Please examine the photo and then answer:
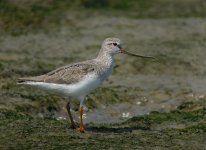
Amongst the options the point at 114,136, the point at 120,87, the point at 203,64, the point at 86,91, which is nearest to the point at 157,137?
the point at 114,136

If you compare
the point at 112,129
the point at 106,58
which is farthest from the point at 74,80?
the point at 112,129

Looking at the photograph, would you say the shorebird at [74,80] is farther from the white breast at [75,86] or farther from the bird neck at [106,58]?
the bird neck at [106,58]

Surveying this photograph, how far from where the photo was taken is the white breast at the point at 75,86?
35.3ft

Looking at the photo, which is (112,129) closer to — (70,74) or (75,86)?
(75,86)

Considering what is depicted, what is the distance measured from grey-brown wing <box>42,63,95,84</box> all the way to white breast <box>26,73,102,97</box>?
68 millimetres

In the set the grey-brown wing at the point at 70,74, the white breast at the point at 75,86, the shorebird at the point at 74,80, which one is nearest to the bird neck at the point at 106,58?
the shorebird at the point at 74,80

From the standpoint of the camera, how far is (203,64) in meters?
16.2

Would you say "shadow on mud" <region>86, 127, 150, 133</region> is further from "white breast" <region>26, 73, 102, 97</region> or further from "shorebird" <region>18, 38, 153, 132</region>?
"white breast" <region>26, 73, 102, 97</region>

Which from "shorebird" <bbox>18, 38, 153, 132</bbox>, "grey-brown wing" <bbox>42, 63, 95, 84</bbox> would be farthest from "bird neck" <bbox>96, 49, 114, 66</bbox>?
"grey-brown wing" <bbox>42, 63, 95, 84</bbox>

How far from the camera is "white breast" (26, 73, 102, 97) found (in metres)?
10.8

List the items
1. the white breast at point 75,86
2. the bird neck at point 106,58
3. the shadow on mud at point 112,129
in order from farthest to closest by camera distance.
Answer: the bird neck at point 106,58, the shadow on mud at point 112,129, the white breast at point 75,86

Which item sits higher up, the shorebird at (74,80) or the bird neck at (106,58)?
the bird neck at (106,58)

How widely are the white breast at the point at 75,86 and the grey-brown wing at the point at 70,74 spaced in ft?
0.22

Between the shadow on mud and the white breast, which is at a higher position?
the white breast
